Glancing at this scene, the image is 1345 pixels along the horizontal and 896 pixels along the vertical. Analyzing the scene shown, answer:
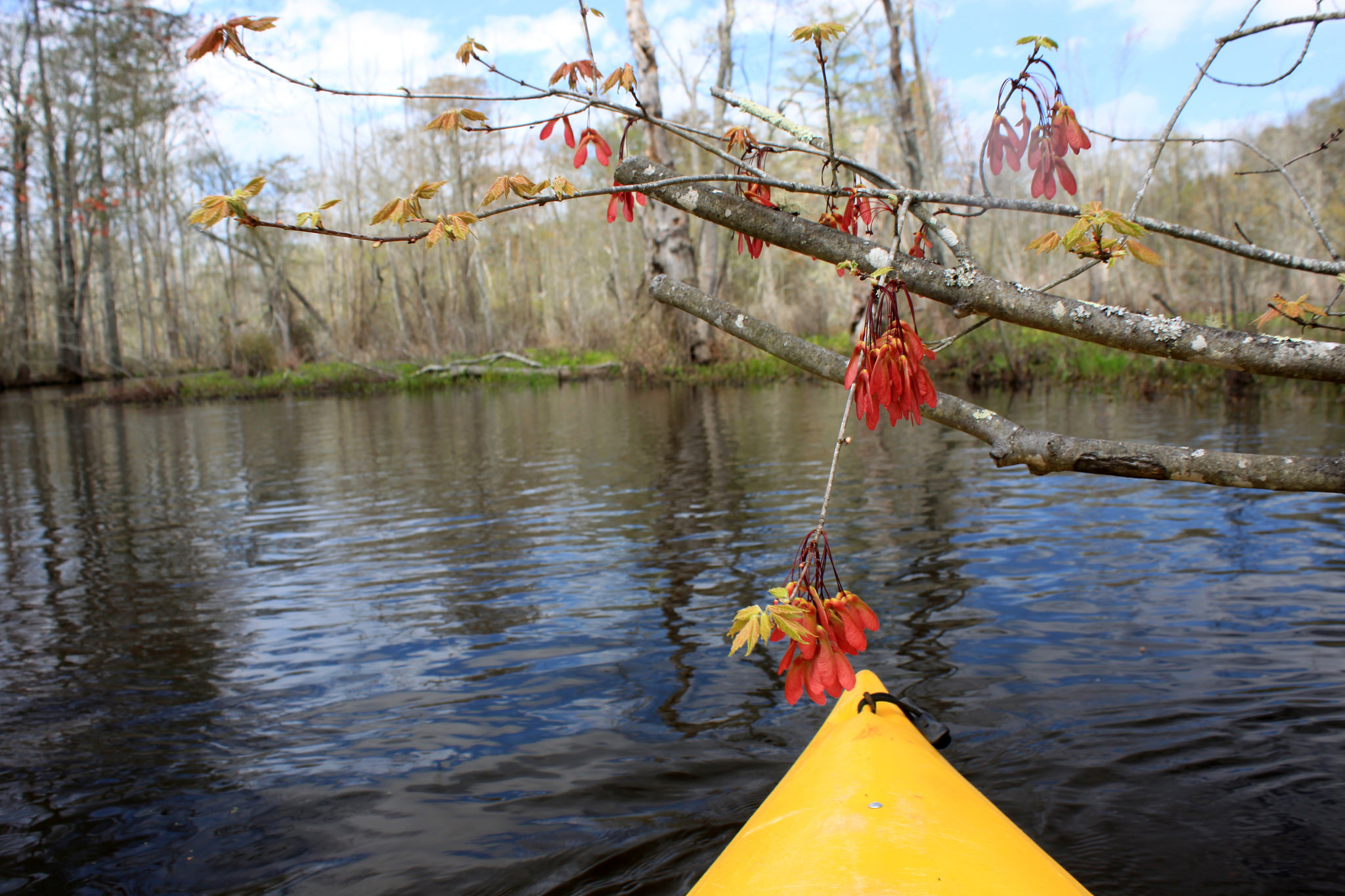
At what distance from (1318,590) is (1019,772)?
103 inches

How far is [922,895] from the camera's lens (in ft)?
4.99

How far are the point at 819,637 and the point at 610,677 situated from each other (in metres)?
2.39

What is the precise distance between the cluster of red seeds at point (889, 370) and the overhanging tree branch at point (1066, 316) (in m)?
0.32

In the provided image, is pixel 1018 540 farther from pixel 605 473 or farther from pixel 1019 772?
pixel 605 473

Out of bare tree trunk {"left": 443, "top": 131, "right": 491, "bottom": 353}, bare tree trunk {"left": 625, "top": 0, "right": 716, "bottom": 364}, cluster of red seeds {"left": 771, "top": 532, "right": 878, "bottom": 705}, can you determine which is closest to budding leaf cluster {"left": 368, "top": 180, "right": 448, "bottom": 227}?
cluster of red seeds {"left": 771, "top": 532, "right": 878, "bottom": 705}

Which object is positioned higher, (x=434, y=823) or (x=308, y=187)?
(x=308, y=187)

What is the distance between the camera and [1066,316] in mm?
1730

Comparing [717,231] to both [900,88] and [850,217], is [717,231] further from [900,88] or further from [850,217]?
[850,217]

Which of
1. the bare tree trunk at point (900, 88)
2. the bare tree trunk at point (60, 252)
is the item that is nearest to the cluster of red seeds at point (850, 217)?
the bare tree trunk at point (900, 88)

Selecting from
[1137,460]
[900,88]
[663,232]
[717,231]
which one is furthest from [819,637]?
[717,231]

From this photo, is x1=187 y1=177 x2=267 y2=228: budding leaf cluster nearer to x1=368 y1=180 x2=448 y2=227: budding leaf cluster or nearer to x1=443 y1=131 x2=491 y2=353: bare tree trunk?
x1=368 y1=180 x2=448 y2=227: budding leaf cluster

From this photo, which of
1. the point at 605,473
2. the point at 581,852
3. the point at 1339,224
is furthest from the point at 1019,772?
the point at 1339,224

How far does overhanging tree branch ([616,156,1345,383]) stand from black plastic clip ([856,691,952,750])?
1.12 m

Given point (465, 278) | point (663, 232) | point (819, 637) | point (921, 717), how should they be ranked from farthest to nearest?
1. point (465, 278)
2. point (663, 232)
3. point (921, 717)
4. point (819, 637)
